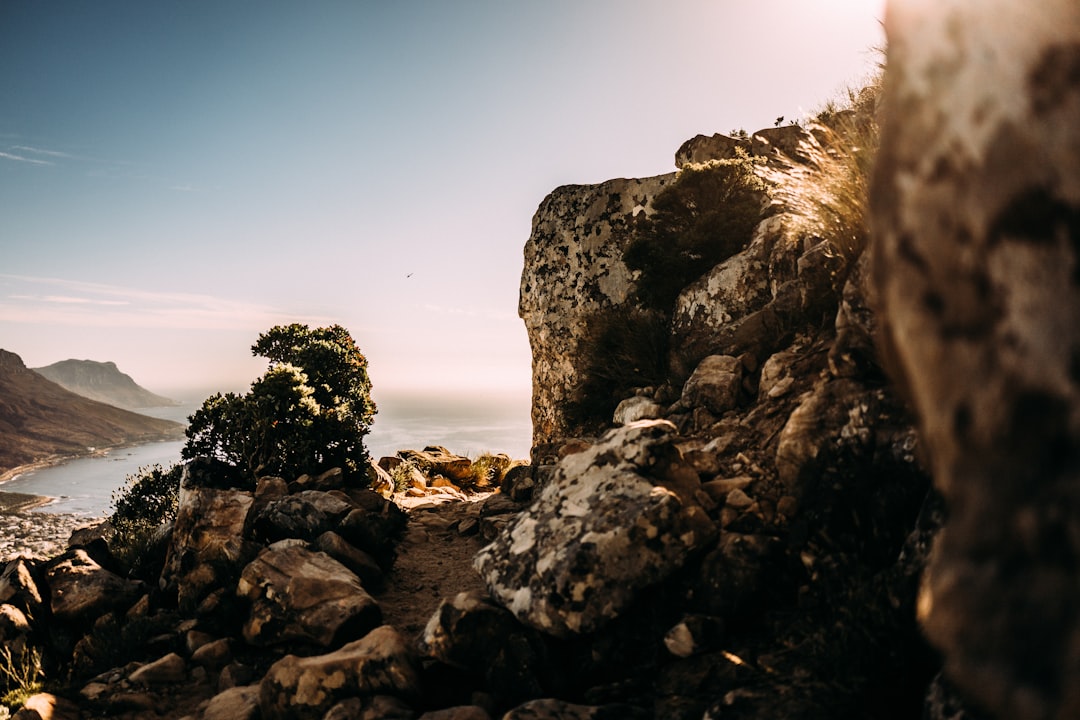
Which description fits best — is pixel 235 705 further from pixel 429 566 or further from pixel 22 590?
pixel 22 590

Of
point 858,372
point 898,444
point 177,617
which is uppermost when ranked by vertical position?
point 858,372

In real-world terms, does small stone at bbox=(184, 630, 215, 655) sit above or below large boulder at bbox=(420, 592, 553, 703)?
below

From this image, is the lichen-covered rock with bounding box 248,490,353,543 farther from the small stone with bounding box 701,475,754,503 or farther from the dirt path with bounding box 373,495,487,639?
the small stone with bounding box 701,475,754,503

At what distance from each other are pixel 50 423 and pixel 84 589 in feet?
486

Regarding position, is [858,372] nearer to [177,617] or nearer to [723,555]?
[723,555]

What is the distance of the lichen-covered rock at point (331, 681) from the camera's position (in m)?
4.45

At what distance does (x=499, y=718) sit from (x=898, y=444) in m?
3.61

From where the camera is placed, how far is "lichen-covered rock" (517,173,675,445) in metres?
14.4

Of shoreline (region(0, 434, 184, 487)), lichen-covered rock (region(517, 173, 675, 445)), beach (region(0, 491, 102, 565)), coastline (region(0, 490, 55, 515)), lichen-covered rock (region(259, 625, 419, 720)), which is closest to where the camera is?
lichen-covered rock (region(259, 625, 419, 720))

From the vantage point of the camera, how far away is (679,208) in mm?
11195

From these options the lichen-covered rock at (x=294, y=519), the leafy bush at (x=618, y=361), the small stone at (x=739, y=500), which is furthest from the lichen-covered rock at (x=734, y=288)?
the lichen-covered rock at (x=294, y=519)

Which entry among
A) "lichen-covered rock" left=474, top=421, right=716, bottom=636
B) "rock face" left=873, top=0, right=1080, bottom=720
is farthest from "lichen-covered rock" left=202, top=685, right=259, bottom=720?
"rock face" left=873, top=0, right=1080, bottom=720

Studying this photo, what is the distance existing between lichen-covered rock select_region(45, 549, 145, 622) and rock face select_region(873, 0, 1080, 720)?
33.4 feet

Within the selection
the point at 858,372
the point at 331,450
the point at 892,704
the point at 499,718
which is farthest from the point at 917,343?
the point at 331,450
